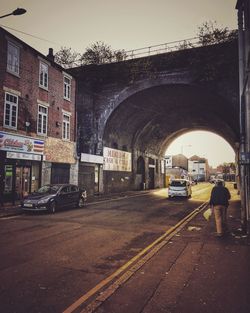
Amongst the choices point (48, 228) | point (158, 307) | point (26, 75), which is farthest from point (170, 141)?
point (158, 307)

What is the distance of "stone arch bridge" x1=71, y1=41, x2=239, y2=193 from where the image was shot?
23.8 meters

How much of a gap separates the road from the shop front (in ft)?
21.1

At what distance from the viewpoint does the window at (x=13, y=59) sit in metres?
18.3

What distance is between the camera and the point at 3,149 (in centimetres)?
1720

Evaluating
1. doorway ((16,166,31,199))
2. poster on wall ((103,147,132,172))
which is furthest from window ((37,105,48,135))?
poster on wall ((103,147,132,172))

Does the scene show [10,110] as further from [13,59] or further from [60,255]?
[60,255]

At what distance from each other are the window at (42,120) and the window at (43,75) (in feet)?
5.92

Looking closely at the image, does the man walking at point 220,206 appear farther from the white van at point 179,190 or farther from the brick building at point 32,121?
the white van at point 179,190

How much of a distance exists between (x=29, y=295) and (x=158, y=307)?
205cm

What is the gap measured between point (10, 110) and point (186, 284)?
16.7 m

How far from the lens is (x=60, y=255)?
21.8 ft

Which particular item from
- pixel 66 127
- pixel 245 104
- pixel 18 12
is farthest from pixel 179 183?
pixel 18 12

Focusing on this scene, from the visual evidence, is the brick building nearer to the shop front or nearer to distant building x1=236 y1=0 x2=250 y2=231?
the shop front

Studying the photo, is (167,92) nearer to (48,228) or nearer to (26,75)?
(26,75)
